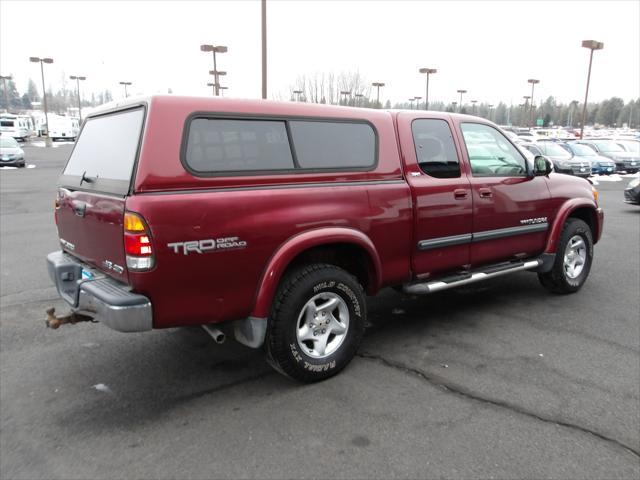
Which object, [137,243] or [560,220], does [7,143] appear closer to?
[137,243]

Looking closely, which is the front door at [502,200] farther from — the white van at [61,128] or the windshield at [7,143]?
the white van at [61,128]

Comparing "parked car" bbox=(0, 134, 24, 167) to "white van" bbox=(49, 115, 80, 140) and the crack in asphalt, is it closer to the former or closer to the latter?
the crack in asphalt

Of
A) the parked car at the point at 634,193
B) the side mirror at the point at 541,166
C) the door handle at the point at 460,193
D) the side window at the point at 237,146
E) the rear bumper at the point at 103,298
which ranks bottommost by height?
the parked car at the point at 634,193

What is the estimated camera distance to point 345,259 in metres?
4.08

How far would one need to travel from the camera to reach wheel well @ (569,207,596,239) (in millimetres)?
5883

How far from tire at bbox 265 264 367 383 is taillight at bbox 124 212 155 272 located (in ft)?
3.13

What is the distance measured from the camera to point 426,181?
4297 millimetres

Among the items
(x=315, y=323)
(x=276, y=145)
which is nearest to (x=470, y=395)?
(x=315, y=323)

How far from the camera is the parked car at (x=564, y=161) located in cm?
2012

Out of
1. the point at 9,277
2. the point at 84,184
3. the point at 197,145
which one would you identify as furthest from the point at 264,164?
the point at 9,277

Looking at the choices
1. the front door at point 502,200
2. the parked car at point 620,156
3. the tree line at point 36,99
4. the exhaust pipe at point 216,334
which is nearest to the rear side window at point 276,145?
the exhaust pipe at point 216,334

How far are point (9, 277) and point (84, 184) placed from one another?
145 inches

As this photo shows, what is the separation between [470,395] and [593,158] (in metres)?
22.8

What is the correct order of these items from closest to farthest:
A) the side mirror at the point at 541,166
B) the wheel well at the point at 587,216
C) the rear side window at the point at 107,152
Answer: the rear side window at the point at 107,152 < the side mirror at the point at 541,166 < the wheel well at the point at 587,216
